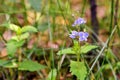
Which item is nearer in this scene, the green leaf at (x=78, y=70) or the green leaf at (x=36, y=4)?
the green leaf at (x=78, y=70)

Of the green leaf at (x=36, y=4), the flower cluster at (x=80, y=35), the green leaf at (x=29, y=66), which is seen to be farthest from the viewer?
the green leaf at (x=36, y=4)

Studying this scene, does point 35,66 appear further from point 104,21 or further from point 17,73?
point 104,21

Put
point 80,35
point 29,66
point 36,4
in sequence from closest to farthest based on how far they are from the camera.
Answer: point 80,35 < point 29,66 < point 36,4

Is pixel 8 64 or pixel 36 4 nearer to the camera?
pixel 8 64

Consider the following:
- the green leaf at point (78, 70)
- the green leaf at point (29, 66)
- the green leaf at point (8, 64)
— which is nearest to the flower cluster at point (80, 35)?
the green leaf at point (78, 70)

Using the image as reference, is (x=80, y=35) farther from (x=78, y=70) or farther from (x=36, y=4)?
(x=36, y=4)

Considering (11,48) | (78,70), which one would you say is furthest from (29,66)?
(78,70)

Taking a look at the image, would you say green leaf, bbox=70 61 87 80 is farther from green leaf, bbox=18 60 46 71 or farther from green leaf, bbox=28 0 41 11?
green leaf, bbox=28 0 41 11

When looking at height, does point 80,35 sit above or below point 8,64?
above

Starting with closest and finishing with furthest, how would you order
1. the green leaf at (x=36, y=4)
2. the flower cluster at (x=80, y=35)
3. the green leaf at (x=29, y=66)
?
the flower cluster at (x=80, y=35) → the green leaf at (x=29, y=66) → the green leaf at (x=36, y=4)

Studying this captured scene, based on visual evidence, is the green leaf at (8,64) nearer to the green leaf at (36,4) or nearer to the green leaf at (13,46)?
the green leaf at (13,46)

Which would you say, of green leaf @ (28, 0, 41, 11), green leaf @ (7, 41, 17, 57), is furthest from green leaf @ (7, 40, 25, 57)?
green leaf @ (28, 0, 41, 11)
